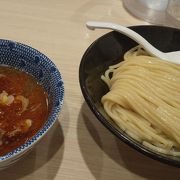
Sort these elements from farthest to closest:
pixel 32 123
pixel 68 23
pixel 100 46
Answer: pixel 68 23 → pixel 100 46 → pixel 32 123

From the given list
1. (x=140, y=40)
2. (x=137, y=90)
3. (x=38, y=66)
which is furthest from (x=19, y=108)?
(x=140, y=40)

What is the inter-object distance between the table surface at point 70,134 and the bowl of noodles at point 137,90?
64 millimetres

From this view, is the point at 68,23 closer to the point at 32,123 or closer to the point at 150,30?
the point at 150,30

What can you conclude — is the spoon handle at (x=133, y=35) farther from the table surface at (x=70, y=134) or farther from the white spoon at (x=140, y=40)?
the table surface at (x=70, y=134)

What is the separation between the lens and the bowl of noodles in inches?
26.4

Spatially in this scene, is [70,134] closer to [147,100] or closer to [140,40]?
[147,100]

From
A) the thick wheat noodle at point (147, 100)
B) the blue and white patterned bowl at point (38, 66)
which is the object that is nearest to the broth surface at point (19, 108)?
the blue and white patterned bowl at point (38, 66)

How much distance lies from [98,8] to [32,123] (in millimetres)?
676

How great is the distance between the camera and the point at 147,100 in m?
0.74

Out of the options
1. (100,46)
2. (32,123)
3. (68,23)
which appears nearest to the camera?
(32,123)

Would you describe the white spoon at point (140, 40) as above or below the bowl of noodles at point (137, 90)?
above

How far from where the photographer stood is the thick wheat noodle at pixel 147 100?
68 cm

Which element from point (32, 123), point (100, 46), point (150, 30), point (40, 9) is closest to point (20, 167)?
point (32, 123)

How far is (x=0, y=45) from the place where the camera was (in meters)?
0.75
